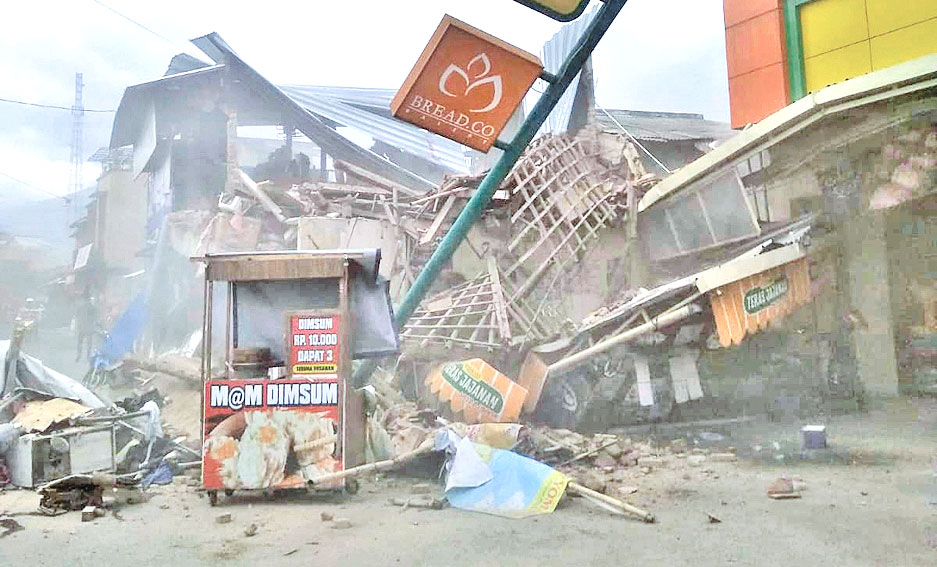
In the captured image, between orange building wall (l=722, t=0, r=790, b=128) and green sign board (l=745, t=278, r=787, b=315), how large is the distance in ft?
9.49

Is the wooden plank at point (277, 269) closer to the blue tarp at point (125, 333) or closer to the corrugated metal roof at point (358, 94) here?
the blue tarp at point (125, 333)

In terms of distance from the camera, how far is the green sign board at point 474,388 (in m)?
8.49

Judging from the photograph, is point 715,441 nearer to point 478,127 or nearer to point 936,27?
point 478,127

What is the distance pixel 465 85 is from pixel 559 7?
42.8 inches

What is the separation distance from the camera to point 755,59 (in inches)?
410

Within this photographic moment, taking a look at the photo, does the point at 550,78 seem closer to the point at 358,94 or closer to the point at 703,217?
the point at 703,217

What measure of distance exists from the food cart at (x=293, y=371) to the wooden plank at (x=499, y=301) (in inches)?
134

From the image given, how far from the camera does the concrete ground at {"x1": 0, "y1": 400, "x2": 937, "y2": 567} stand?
4230mm

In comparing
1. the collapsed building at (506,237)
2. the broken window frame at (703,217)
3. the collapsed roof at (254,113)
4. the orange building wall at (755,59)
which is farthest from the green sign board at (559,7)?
the collapsed roof at (254,113)

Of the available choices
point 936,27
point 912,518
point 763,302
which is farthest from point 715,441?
point 936,27

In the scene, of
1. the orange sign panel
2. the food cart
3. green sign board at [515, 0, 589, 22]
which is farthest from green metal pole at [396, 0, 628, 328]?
the orange sign panel

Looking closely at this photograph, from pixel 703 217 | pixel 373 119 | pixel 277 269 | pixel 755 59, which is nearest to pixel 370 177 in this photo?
pixel 373 119

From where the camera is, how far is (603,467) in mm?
6766

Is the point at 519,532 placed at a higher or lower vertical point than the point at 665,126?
lower
